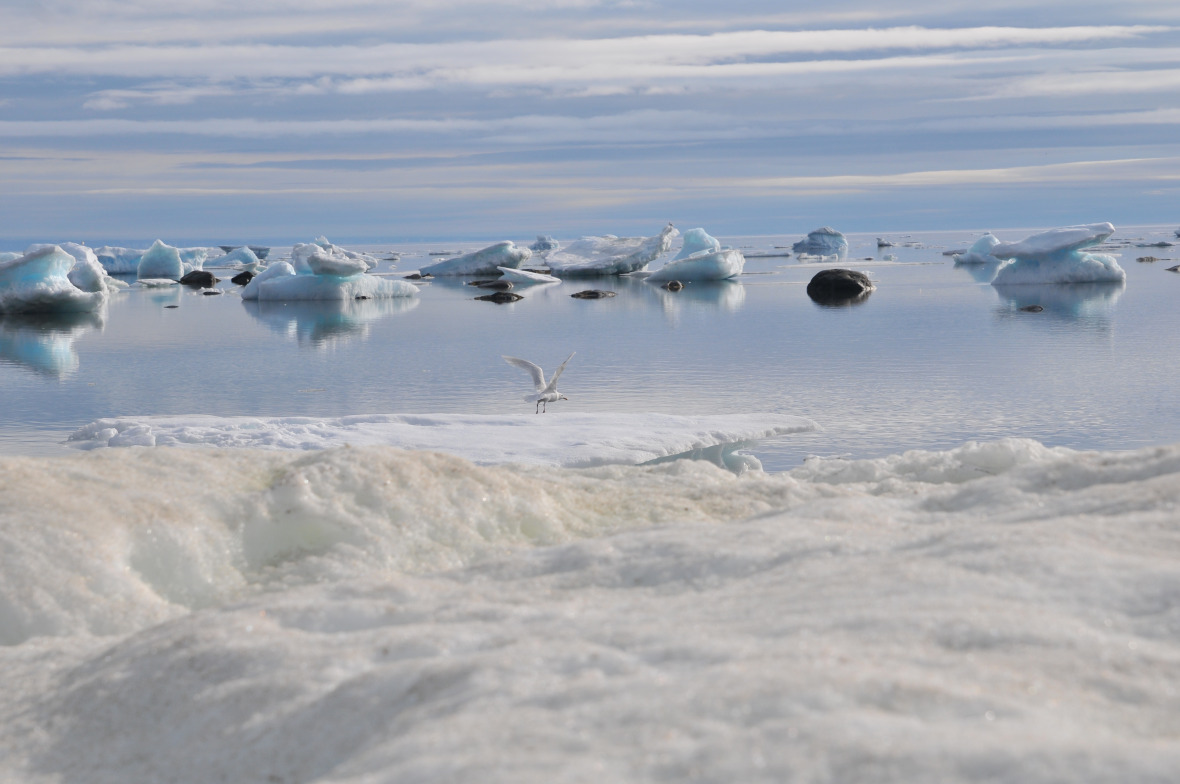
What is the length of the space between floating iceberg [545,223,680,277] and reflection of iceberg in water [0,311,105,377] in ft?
83.9

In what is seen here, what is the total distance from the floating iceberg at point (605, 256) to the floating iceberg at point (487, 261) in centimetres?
173

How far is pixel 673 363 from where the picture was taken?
2003 cm

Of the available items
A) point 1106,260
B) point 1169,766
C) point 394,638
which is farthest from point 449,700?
point 1106,260

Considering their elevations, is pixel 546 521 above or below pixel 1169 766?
below

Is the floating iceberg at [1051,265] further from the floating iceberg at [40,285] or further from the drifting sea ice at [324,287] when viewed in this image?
the floating iceberg at [40,285]

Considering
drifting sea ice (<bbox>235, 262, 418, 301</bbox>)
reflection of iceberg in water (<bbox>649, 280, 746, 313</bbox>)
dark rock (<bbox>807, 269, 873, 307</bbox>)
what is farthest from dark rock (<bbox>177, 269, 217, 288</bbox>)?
dark rock (<bbox>807, 269, 873, 307</bbox>)

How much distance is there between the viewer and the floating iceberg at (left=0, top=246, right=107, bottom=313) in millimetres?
30016

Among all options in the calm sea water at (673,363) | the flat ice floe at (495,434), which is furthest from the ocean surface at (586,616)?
→ the calm sea water at (673,363)

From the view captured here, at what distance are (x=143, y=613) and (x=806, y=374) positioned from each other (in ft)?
47.4

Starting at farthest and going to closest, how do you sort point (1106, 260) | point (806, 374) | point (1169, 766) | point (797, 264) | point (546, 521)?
1. point (797, 264)
2. point (1106, 260)
3. point (806, 374)
4. point (546, 521)
5. point (1169, 766)

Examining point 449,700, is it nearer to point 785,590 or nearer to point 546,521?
point 785,590

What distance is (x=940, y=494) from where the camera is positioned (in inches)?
216

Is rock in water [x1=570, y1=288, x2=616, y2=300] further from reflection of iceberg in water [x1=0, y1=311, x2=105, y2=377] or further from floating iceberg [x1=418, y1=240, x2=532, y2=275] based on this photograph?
reflection of iceberg in water [x1=0, y1=311, x2=105, y2=377]

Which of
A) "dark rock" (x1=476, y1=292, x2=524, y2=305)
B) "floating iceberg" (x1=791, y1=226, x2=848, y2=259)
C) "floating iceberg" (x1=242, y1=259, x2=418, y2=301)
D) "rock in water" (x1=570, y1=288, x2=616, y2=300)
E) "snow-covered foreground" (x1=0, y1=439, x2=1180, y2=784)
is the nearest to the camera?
"snow-covered foreground" (x1=0, y1=439, x2=1180, y2=784)
